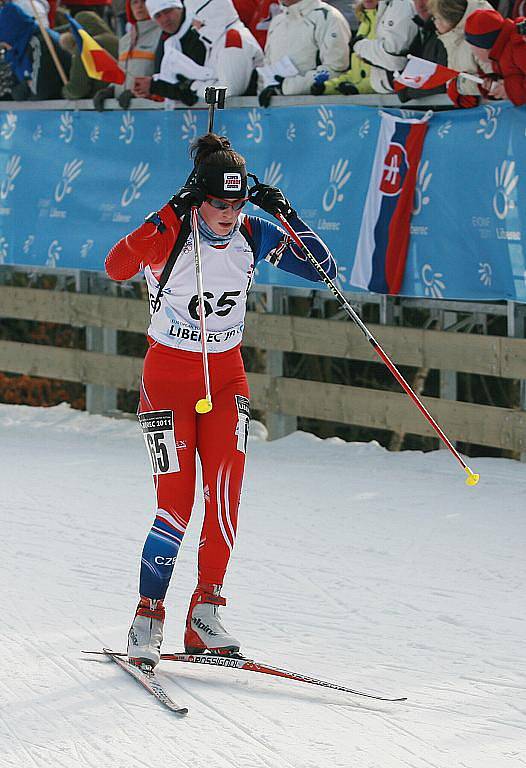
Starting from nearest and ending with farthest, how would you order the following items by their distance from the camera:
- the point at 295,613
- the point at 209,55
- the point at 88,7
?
1. the point at 295,613
2. the point at 209,55
3. the point at 88,7

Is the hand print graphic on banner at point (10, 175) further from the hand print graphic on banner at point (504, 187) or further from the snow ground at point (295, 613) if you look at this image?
the hand print graphic on banner at point (504, 187)

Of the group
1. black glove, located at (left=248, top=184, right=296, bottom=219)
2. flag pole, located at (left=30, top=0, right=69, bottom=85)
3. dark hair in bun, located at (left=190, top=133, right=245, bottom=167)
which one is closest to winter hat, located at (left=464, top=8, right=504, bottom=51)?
black glove, located at (left=248, top=184, right=296, bottom=219)

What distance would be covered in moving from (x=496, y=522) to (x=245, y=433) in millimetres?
2490

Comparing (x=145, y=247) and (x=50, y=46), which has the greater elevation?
(x=50, y=46)

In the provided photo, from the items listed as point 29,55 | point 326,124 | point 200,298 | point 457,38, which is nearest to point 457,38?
A: point 457,38

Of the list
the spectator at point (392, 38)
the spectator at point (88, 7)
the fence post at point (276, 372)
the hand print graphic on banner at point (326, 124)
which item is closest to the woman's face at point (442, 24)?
the spectator at point (392, 38)

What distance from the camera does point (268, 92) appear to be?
9.16 metres

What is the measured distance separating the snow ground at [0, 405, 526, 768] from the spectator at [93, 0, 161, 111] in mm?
2831

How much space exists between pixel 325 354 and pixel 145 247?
4547mm

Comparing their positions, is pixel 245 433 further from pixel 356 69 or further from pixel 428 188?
pixel 356 69

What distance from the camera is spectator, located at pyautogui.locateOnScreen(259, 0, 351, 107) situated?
8.82m

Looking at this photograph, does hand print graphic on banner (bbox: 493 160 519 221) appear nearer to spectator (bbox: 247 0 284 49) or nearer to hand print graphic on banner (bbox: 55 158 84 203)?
spectator (bbox: 247 0 284 49)

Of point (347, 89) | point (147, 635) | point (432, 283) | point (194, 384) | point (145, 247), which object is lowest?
point (147, 635)

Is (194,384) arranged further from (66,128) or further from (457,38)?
(66,128)
